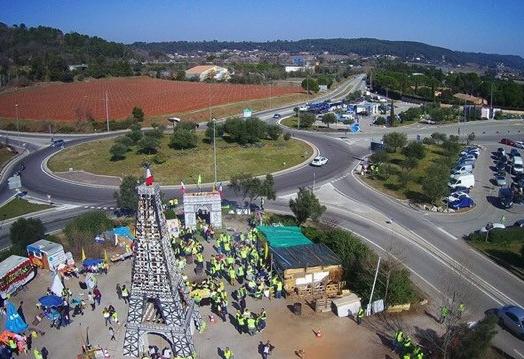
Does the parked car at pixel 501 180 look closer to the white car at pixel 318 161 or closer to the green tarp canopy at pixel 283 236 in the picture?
the white car at pixel 318 161

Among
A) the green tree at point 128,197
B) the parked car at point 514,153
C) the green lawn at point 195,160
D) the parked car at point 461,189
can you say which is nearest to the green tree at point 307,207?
the green tree at point 128,197

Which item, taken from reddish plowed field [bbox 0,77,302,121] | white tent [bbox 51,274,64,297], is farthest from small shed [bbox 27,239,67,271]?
reddish plowed field [bbox 0,77,302,121]

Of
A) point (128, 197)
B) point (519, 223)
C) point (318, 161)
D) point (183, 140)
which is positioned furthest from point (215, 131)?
point (519, 223)

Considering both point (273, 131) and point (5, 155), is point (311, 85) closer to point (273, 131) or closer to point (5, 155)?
point (273, 131)

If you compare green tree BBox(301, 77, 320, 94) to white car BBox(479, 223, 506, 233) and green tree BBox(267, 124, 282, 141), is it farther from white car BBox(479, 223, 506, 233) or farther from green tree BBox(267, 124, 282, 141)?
white car BBox(479, 223, 506, 233)

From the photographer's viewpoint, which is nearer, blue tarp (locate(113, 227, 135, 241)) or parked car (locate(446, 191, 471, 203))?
blue tarp (locate(113, 227, 135, 241))

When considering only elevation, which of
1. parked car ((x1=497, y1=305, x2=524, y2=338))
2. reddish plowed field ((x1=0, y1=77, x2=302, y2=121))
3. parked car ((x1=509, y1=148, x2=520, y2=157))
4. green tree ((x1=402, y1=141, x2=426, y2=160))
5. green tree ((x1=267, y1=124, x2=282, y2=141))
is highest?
reddish plowed field ((x1=0, y1=77, x2=302, y2=121))

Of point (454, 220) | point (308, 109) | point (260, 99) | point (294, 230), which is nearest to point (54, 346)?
point (294, 230)
